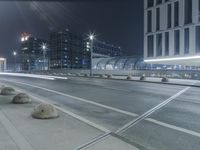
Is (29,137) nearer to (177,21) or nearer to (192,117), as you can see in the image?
(192,117)

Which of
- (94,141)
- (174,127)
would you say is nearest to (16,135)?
(94,141)

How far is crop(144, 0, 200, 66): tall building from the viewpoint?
41744 millimetres

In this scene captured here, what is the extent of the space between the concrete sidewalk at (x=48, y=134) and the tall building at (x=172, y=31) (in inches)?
1423

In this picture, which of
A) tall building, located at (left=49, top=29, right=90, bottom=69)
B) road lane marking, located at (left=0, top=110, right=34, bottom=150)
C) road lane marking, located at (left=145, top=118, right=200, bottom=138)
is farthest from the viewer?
tall building, located at (left=49, top=29, right=90, bottom=69)

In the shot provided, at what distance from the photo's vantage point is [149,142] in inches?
249

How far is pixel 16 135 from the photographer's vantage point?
6598mm

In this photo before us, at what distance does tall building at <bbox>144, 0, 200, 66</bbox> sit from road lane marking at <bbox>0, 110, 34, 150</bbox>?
3683 centimetres

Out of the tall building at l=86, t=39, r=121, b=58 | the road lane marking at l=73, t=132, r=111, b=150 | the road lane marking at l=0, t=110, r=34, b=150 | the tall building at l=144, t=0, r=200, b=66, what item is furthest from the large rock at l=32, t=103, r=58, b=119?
the tall building at l=86, t=39, r=121, b=58

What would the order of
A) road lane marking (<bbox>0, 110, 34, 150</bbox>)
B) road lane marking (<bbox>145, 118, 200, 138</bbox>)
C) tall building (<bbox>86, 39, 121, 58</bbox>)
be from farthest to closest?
tall building (<bbox>86, 39, 121, 58</bbox>)
road lane marking (<bbox>145, 118, 200, 138</bbox>)
road lane marking (<bbox>0, 110, 34, 150</bbox>)

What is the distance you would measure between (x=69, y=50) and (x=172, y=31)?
8419 centimetres

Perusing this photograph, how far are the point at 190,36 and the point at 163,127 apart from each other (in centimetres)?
3702

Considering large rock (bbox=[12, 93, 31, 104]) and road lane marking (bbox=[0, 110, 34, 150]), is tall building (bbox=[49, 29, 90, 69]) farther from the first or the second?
road lane marking (bbox=[0, 110, 34, 150])

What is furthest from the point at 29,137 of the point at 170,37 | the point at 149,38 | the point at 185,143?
the point at 149,38

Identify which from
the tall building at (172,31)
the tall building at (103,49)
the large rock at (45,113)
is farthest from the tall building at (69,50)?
the large rock at (45,113)
